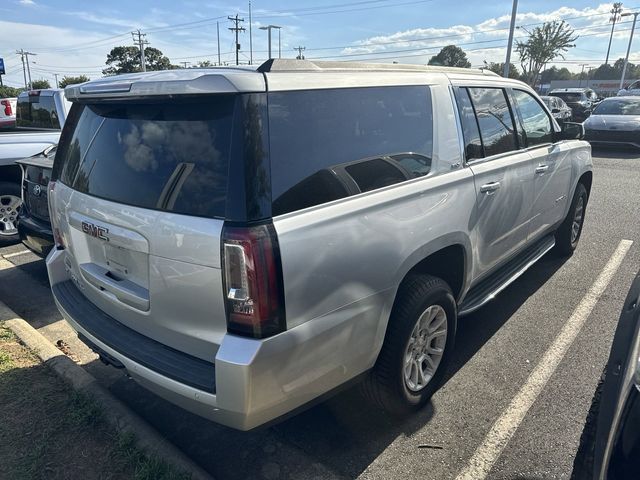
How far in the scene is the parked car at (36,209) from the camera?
15.1ft

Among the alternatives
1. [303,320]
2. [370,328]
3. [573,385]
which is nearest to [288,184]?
[303,320]

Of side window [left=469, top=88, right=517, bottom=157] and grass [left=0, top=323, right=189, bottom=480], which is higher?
side window [left=469, top=88, right=517, bottom=157]

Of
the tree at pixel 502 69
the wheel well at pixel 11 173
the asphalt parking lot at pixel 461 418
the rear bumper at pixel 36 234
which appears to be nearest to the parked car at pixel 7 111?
the wheel well at pixel 11 173

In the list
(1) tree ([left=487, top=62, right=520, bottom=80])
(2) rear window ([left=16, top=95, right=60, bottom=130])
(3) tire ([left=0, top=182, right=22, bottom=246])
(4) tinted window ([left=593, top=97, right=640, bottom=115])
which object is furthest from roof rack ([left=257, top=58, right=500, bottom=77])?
(1) tree ([left=487, top=62, right=520, bottom=80])

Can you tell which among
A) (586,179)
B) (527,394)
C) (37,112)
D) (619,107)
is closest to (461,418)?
(527,394)

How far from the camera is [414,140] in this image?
2.73m

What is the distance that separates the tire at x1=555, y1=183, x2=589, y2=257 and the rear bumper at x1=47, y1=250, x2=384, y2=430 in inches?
146

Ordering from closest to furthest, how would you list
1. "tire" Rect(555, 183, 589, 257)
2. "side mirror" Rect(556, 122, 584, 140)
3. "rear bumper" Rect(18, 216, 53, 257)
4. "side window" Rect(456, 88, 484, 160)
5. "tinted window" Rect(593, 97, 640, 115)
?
1. "side window" Rect(456, 88, 484, 160)
2. "rear bumper" Rect(18, 216, 53, 257)
3. "side mirror" Rect(556, 122, 584, 140)
4. "tire" Rect(555, 183, 589, 257)
5. "tinted window" Rect(593, 97, 640, 115)

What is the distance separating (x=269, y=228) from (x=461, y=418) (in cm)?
182

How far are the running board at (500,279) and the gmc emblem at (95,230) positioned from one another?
2.21 m

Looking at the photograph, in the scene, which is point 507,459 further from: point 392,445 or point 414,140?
point 414,140

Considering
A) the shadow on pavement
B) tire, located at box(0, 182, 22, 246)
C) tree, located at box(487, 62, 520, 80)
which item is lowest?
the shadow on pavement

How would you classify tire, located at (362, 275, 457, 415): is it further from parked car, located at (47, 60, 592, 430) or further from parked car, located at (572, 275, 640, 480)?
parked car, located at (572, 275, 640, 480)

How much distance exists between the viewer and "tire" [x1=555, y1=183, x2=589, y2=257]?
521cm
